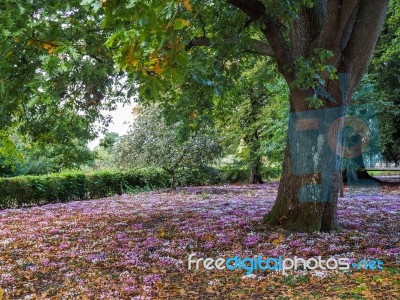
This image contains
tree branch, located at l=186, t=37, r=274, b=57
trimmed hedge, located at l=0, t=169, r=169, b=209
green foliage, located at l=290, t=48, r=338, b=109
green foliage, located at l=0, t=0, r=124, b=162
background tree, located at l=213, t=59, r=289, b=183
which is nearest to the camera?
green foliage, located at l=0, t=0, r=124, b=162

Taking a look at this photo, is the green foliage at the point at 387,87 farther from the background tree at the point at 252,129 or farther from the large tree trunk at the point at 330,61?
the large tree trunk at the point at 330,61

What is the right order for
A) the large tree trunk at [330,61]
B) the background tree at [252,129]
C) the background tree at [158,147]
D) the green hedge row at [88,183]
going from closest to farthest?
the large tree trunk at [330,61]
the green hedge row at [88,183]
the background tree at [158,147]
the background tree at [252,129]

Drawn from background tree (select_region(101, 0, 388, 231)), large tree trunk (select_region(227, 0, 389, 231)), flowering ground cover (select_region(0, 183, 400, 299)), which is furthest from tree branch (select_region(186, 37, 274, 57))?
flowering ground cover (select_region(0, 183, 400, 299))

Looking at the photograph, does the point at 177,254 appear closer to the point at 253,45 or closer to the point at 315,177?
the point at 315,177

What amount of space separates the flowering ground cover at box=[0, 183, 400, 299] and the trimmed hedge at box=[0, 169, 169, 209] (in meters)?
4.10

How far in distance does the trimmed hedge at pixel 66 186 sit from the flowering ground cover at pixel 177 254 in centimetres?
410

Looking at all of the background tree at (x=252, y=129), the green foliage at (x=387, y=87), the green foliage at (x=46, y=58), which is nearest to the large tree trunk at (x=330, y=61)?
the green foliage at (x=46, y=58)

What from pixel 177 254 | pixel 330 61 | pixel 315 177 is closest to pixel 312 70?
pixel 330 61

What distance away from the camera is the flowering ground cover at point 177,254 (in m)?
4.32

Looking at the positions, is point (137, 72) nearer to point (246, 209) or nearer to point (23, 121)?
point (23, 121)

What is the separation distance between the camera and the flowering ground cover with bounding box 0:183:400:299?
4.32 m

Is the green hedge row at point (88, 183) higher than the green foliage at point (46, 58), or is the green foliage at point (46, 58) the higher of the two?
the green foliage at point (46, 58)

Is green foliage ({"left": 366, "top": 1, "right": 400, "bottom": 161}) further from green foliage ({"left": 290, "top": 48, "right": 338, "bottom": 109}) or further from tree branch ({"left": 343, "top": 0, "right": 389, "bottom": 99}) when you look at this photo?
green foliage ({"left": 290, "top": 48, "right": 338, "bottom": 109})

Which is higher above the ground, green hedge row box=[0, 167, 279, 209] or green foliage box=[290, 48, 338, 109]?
green foliage box=[290, 48, 338, 109]
